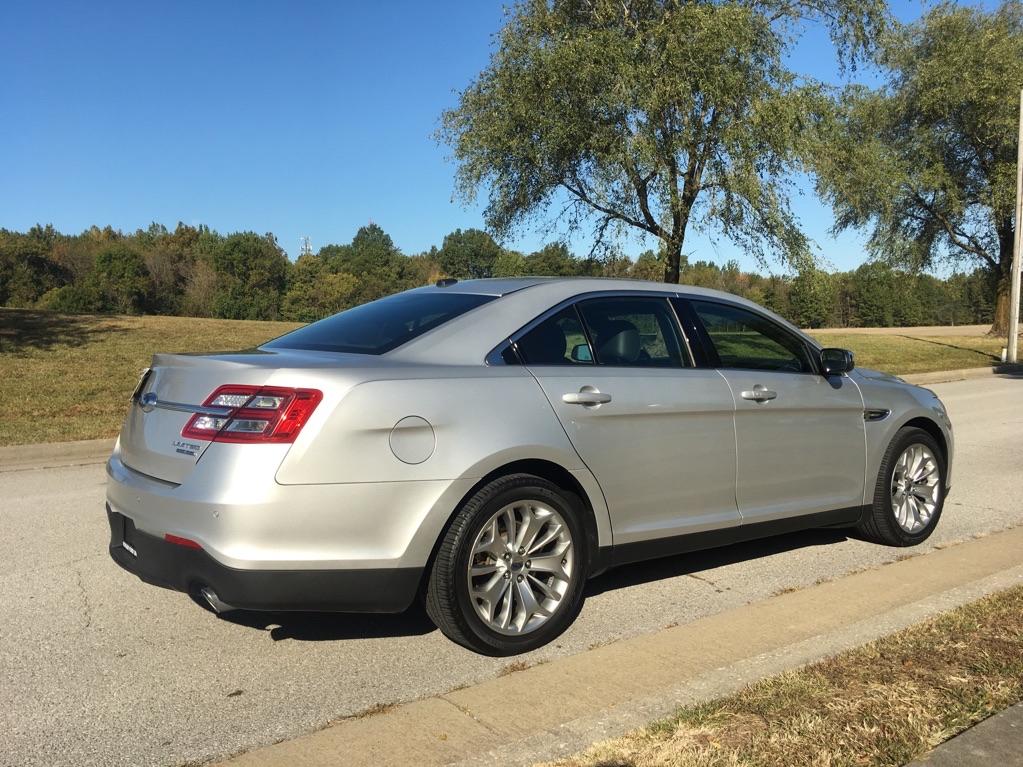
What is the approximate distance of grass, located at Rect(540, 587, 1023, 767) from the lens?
112 inches

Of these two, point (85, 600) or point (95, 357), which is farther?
point (95, 357)

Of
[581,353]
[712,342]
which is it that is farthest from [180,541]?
[712,342]

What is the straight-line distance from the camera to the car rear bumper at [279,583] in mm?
3486

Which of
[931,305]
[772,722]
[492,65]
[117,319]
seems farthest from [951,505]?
[931,305]

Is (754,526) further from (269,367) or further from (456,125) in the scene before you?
(456,125)

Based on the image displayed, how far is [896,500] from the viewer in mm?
5785

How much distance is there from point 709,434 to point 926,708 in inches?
69.8

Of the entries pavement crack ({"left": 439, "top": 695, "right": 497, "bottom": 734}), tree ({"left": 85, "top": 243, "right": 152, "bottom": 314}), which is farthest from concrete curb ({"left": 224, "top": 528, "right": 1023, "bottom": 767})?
tree ({"left": 85, "top": 243, "right": 152, "bottom": 314})

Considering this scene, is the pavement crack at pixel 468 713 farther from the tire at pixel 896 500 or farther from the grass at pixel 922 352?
the grass at pixel 922 352

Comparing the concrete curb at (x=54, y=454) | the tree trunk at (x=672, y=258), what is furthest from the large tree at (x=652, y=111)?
the concrete curb at (x=54, y=454)

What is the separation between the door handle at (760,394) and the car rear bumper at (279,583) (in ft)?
6.98

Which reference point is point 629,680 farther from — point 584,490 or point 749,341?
point 749,341

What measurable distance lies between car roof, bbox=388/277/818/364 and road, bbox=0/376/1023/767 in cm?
133

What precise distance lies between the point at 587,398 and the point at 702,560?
193cm
